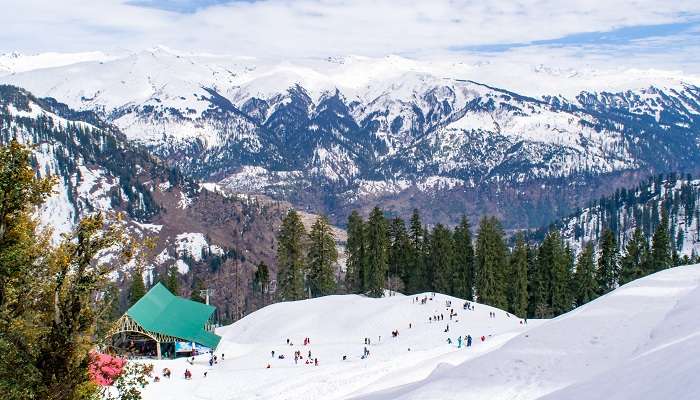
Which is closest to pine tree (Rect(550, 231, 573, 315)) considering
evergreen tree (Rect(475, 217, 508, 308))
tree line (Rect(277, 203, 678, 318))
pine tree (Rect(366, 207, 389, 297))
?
tree line (Rect(277, 203, 678, 318))

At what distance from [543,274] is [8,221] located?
9264 centimetres

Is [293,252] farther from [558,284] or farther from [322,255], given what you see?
[558,284]

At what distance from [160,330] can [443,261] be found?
155ft

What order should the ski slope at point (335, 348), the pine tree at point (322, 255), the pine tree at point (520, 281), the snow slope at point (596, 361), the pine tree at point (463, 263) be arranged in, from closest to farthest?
the snow slope at point (596, 361), the ski slope at point (335, 348), the pine tree at point (520, 281), the pine tree at point (322, 255), the pine tree at point (463, 263)

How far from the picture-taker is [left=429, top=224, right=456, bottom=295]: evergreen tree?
10625 cm

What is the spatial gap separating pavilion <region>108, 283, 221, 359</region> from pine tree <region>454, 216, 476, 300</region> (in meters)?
41.2

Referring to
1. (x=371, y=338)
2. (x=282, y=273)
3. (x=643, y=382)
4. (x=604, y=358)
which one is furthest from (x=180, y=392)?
(x=282, y=273)

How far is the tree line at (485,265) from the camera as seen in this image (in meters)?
101

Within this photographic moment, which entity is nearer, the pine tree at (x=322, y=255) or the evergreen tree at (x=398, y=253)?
the pine tree at (x=322, y=255)

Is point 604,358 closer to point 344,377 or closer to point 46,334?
point 344,377

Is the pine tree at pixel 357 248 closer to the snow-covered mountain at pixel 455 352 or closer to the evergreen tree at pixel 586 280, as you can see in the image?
the snow-covered mountain at pixel 455 352

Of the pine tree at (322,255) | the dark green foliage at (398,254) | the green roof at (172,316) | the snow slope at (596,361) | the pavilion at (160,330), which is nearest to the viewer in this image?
the snow slope at (596,361)

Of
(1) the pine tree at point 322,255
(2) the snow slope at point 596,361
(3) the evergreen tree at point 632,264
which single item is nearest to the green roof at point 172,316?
(1) the pine tree at point 322,255

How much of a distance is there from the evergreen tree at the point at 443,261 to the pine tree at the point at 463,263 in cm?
86
